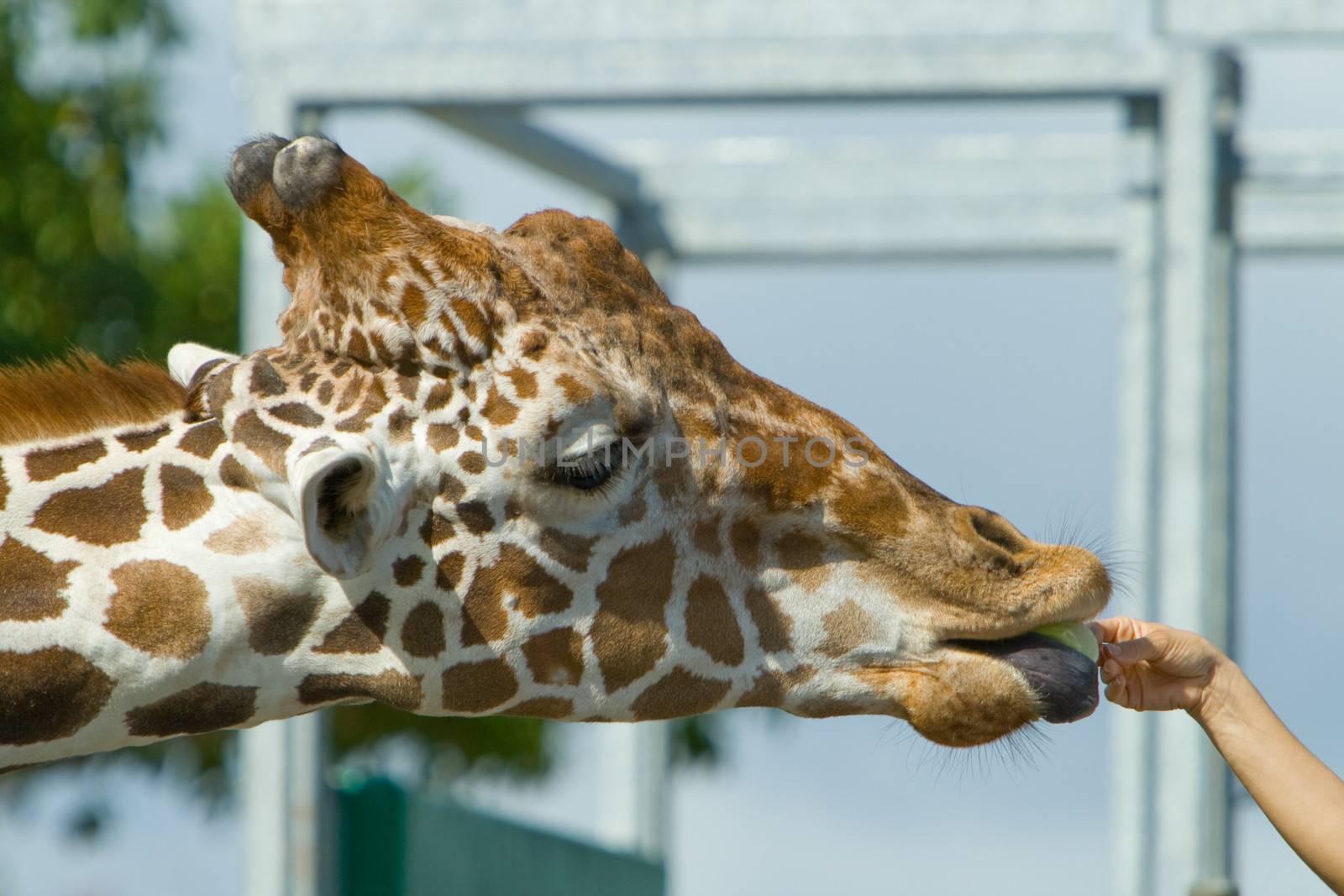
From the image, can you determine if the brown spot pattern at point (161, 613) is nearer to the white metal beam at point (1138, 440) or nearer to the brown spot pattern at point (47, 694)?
the brown spot pattern at point (47, 694)

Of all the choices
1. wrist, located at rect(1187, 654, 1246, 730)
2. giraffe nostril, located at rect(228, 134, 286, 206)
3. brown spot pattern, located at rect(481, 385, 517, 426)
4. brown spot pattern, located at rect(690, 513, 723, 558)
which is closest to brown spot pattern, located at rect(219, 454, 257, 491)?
brown spot pattern, located at rect(481, 385, 517, 426)

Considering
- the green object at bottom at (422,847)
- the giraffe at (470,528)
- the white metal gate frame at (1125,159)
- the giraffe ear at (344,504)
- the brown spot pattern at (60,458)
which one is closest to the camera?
the giraffe ear at (344,504)

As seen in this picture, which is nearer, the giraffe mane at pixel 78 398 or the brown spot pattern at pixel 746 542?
the giraffe mane at pixel 78 398

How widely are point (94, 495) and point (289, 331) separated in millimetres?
420

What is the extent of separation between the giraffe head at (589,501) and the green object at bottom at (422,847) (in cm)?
Result: 344

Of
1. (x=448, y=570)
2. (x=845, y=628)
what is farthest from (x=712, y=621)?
(x=448, y=570)

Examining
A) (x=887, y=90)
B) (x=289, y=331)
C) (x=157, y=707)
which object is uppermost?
(x=887, y=90)

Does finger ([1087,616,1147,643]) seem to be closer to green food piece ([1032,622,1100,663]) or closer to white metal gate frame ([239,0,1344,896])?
green food piece ([1032,622,1100,663])

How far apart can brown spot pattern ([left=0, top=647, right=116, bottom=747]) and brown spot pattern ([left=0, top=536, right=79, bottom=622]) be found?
6 cm

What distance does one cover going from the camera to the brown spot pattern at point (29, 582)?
2.56 meters

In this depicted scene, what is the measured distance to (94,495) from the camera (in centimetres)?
268

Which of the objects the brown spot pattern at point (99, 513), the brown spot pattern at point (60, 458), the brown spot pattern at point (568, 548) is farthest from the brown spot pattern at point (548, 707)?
the brown spot pattern at point (60, 458)

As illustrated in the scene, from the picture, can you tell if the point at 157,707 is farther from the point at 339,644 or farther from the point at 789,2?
the point at 789,2

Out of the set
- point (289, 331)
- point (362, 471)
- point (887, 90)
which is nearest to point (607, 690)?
point (362, 471)
